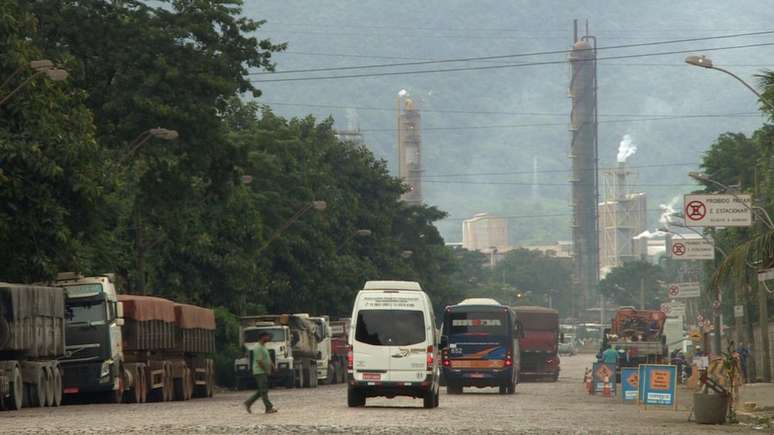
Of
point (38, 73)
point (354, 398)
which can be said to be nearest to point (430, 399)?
point (354, 398)

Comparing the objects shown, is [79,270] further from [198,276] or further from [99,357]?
[198,276]

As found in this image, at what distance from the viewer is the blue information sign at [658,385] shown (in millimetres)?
38375

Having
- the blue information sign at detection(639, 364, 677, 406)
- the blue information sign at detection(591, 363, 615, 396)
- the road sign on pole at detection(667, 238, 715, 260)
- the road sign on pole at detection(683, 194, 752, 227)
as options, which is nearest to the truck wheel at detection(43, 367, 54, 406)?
the blue information sign at detection(639, 364, 677, 406)

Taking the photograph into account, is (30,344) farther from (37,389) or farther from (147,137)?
(147,137)

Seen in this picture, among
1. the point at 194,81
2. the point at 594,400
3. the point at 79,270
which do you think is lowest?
the point at 594,400

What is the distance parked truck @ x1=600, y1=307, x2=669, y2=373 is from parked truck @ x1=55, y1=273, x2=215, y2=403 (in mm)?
23891

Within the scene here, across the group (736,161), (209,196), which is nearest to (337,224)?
(736,161)

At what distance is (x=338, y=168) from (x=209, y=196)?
5882cm

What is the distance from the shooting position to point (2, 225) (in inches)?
1759

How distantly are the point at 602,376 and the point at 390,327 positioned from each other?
16.1 metres

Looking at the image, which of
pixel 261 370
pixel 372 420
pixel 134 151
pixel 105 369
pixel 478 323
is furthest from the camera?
pixel 478 323

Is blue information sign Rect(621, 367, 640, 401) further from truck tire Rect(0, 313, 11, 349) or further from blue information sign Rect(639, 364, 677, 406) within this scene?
truck tire Rect(0, 313, 11, 349)

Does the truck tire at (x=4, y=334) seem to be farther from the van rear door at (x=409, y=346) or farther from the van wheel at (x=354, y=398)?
the van rear door at (x=409, y=346)

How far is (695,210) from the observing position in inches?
1927
